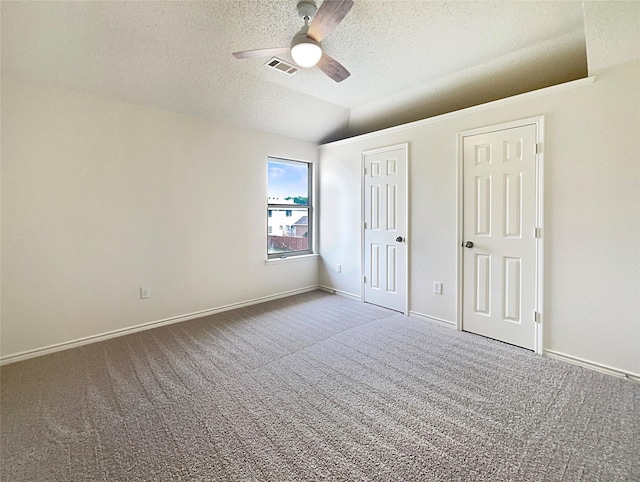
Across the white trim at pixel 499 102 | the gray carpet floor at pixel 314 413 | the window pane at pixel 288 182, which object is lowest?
the gray carpet floor at pixel 314 413

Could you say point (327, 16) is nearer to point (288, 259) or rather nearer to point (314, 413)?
point (314, 413)

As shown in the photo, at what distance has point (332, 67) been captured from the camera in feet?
8.25

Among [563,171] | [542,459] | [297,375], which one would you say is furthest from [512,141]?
[297,375]

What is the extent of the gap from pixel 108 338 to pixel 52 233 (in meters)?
1.20

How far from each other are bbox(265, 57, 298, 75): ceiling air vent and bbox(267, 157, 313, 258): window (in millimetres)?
1524

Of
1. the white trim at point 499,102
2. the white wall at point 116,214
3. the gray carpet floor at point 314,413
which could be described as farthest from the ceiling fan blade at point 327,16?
the gray carpet floor at point 314,413

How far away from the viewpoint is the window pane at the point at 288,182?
4574 millimetres

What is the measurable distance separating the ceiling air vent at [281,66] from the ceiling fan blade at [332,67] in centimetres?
60

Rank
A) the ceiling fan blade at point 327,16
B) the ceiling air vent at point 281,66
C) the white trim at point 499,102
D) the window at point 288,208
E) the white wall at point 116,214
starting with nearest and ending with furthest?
the ceiling fan blade at point 327,16, the white trim at point 499,102, the white wall at point 116,214, the ceiling air vent at point 281,66, the window at point 288,208

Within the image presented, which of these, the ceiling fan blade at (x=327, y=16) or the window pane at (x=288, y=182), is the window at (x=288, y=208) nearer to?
the window pane at (x=288, y=182)

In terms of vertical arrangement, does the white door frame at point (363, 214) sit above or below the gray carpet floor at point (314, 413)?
above

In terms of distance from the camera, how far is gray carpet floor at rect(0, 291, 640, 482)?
1.55 m

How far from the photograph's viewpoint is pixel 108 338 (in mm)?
3148

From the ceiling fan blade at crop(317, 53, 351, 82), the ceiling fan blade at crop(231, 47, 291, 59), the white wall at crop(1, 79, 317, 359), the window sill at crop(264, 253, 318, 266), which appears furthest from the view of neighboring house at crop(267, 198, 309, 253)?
the ceiling fan blade at crop(231, 47, 291, 59)
